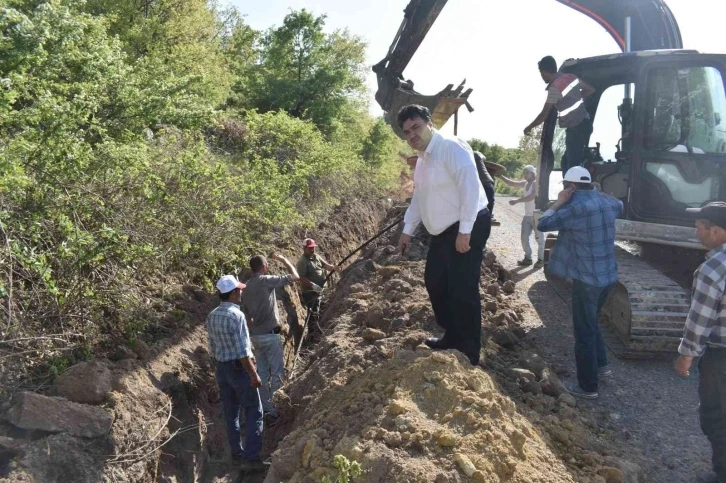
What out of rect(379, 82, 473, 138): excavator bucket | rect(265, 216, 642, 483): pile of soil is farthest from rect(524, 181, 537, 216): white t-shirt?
rect(265, 216, 642, 483): pile of soil

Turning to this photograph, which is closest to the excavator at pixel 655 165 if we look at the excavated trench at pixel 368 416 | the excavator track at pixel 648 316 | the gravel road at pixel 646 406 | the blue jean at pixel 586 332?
the excavator track at pixel 648 316

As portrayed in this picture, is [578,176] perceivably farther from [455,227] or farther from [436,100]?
[436,100]

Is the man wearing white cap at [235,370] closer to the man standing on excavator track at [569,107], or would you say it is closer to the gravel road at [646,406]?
the gravel road at [646,406]

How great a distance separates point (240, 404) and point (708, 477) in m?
3.80

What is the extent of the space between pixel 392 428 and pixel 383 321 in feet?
9.29

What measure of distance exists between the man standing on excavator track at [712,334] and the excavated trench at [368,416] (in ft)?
1.92

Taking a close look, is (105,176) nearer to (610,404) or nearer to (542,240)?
(610,404)

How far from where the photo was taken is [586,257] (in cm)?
538

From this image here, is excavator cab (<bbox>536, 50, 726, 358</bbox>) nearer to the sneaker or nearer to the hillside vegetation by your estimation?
the sneaker

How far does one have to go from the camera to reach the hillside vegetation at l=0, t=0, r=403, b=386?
4.93 m

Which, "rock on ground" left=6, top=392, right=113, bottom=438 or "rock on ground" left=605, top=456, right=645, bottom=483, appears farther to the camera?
"rock on ground" left=6, top=392, right=113, bottom=438

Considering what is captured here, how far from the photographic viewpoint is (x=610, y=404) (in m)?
5.22

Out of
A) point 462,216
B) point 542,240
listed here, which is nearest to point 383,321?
Answer: point 462,216

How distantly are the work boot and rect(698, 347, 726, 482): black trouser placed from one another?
0.33ft
